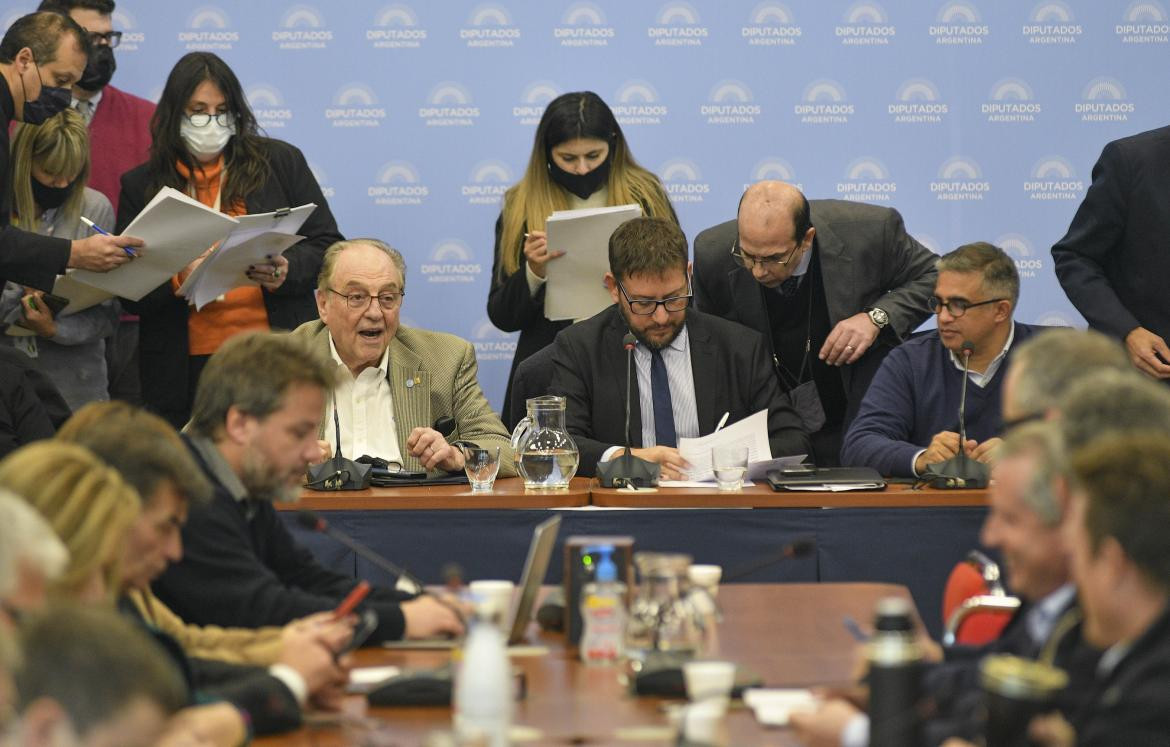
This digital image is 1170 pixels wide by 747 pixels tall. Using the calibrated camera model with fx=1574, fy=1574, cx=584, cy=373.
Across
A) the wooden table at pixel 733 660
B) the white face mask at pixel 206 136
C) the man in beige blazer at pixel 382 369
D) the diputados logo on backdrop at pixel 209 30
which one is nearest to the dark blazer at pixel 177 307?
the white face mask at pixel 206 136

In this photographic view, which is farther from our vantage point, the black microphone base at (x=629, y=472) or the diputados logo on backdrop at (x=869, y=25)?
the diputados logo on backdrop at (x=869, y=25)

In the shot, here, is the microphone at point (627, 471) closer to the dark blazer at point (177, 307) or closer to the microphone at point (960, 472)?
the microphone at point (960, 472)

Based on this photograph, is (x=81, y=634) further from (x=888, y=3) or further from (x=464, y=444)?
(x=888, y=3)

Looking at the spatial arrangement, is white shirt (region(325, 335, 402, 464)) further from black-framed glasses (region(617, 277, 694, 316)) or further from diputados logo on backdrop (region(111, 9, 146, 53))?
diputados logo on backdrop (region(111, 9, 146, 53))

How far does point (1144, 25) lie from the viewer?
6.62m

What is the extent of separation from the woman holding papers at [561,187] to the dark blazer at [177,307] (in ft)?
2.11

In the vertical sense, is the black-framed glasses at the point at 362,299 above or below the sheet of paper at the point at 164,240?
below

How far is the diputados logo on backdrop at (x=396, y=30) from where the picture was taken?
6676 mm

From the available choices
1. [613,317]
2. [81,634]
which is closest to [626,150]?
[613,317]

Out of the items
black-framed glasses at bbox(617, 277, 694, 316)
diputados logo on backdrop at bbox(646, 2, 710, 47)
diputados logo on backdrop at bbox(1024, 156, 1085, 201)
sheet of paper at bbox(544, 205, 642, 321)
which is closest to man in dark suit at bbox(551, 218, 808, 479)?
black-framed glasses at bbox(617, 277, 694, 316)

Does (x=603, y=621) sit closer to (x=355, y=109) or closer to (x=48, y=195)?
(x=48, y=195)

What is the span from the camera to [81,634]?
1.64 m

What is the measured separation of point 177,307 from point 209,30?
1862 millimetres

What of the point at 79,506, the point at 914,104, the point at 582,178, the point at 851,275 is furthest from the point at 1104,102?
the point at 79,506
